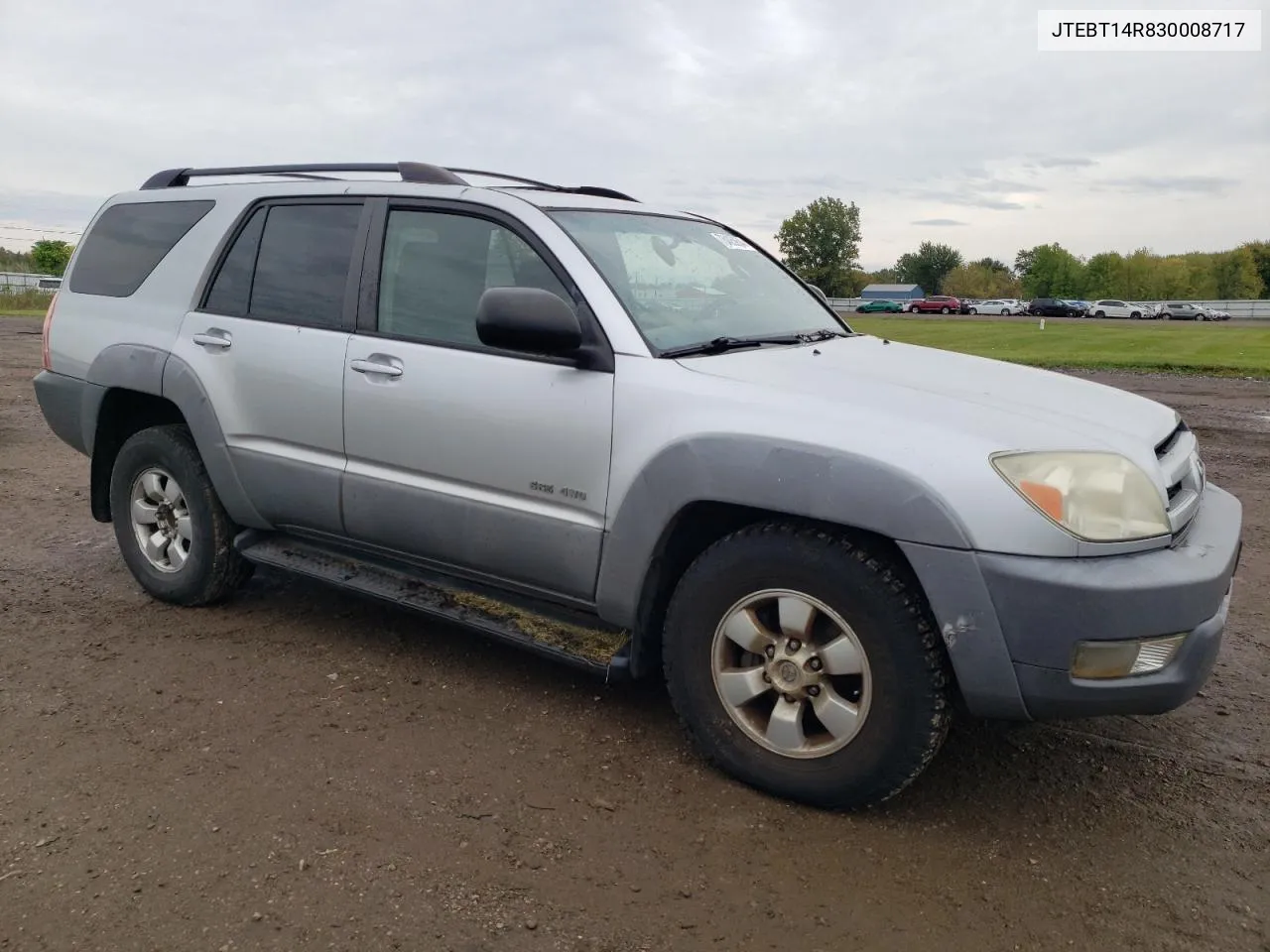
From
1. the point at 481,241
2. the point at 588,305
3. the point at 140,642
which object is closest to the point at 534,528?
the point at 588,305

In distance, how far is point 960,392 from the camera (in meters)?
3.23

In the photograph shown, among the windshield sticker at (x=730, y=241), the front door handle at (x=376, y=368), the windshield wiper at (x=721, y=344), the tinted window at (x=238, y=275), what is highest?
the windshield sticker at (x=730, y=241)

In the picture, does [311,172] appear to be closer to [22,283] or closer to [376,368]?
[376,368]

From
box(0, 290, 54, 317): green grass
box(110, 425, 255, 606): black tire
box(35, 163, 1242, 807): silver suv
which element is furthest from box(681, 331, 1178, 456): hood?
box(0, 290, 54, 317): green grass

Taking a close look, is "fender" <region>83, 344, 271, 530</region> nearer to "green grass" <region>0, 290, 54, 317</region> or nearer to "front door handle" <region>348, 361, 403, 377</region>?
"front door handle" <region>348, 361, 403, 377</region>

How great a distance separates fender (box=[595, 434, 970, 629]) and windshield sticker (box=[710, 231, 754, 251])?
163cm

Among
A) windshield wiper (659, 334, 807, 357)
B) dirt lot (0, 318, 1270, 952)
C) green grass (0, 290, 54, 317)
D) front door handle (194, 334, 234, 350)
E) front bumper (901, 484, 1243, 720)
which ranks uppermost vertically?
windshield wiper (659, 334, 807, 357)

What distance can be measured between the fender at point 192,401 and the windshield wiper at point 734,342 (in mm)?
2078

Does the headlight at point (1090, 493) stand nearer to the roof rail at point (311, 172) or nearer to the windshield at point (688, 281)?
the windshield at point (688, 281)

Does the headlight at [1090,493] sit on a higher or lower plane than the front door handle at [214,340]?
lower

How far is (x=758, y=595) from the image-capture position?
3037 millimetres

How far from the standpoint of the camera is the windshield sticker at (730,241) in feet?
14.7

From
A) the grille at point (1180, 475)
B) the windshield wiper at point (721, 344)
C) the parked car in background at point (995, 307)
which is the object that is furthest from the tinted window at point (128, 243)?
the parked car in background at point (995, 307)

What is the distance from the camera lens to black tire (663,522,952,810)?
283 cm
